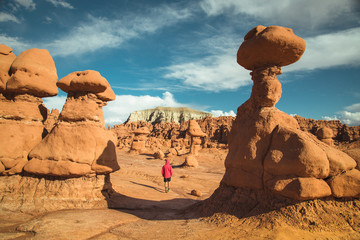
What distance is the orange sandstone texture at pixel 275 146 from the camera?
339 cm

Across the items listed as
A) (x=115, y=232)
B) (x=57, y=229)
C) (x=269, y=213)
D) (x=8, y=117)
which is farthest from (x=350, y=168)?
(x=8, y=117)

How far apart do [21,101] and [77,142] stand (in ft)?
7.16

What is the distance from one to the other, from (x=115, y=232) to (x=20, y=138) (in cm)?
393

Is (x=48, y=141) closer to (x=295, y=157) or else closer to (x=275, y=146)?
(x=275, y=146)

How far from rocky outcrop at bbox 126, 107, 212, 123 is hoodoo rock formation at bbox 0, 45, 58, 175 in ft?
310

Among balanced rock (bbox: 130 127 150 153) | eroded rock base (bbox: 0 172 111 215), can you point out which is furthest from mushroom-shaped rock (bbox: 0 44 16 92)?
balanced rock (bbox: 130 127 150 153)

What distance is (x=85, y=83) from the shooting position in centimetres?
589

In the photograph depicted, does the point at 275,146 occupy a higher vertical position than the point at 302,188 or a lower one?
higher

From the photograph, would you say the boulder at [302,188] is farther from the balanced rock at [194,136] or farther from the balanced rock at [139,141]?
the balanced rock at [139,141]

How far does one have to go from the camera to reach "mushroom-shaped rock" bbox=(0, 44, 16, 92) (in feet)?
19.4

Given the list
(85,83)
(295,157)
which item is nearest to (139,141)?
(85,83)

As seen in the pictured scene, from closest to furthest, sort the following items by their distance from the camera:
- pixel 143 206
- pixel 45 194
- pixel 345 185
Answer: pixel 345 185 < pixel 45 194 < pixel 143 206

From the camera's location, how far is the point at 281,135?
3.96 meters

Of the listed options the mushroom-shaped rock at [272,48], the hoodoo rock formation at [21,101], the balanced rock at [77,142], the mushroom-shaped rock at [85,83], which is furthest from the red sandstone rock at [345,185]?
the hoodoo rock formation at [21,101]
